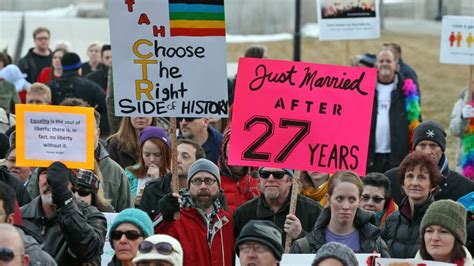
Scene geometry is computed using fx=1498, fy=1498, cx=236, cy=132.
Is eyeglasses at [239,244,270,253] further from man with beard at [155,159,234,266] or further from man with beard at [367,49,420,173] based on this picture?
man with beard at [367,49,420,173]

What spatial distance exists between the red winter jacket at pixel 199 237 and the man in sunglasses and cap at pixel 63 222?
1.82 feet

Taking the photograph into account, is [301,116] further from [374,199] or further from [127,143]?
[127,143]

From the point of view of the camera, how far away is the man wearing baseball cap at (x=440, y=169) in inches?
453

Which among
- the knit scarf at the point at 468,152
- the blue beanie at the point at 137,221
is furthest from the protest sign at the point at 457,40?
the blue beanie at the point at 137,221

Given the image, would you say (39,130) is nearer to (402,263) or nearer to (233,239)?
(233,239)

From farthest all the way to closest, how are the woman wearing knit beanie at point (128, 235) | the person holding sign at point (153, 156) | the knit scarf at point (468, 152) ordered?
the knit scarf at point (468, 152) → the person holding sign at point (153, 156) → the woman wearing knit beanie at point (128, 235)

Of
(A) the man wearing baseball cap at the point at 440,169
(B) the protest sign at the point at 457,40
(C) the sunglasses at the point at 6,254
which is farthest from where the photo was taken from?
(B) the protest sign at the point at 457,40

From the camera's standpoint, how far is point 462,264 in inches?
365

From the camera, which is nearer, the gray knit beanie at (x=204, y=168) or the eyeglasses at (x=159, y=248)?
the eyeglasses at (x=159, y=248)

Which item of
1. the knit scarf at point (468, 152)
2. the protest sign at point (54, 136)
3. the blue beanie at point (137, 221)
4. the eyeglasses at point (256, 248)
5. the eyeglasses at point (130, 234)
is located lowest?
the knit scarf at point (468, 152)

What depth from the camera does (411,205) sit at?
33.9ft

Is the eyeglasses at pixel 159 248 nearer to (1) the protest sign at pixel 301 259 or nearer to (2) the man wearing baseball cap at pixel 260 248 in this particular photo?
(2) the man wearing baseball cap at pixel 260 248

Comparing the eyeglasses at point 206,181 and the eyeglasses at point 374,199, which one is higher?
the eyeglasses at point 206,181

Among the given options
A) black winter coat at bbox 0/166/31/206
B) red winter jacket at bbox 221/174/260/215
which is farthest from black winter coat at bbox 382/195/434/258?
black winter coat at bbox 0/166/31/206
